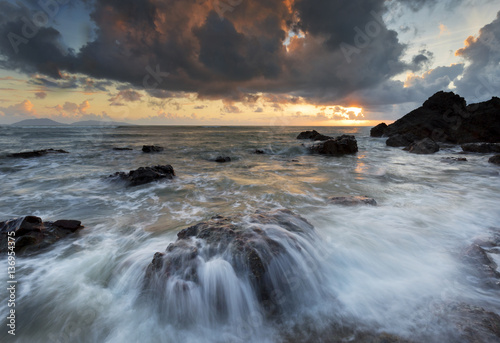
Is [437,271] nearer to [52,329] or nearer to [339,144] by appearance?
[52,329]

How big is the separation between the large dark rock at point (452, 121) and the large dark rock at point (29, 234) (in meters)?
31.4

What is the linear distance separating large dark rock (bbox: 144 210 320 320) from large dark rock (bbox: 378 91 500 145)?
2919 centimetres

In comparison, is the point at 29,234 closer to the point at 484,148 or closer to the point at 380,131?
the point at 484,148

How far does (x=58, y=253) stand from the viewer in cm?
422

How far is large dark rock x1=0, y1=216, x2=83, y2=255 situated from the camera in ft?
14.0

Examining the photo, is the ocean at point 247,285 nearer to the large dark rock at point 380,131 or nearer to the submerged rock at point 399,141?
the submerged rock at point 399,141

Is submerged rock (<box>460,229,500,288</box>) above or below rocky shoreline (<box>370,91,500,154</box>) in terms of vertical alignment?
below

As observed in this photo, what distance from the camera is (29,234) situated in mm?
4461

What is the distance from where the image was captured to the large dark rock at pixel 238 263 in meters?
2.94

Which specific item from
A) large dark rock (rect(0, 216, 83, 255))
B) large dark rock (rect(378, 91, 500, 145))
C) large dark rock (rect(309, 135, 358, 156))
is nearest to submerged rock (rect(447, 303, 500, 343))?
large dark rock (rect(0, 216, 83, 255))

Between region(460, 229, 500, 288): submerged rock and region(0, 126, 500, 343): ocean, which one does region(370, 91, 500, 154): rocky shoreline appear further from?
region(460, 229, 500, 288): submerged rock

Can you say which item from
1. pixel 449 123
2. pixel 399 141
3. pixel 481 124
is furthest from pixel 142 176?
pixel 449 123

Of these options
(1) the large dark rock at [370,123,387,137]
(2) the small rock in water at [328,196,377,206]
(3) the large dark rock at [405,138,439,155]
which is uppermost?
(1) the large dark rock at [370,123,387,137]

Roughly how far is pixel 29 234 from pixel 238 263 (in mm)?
4473
